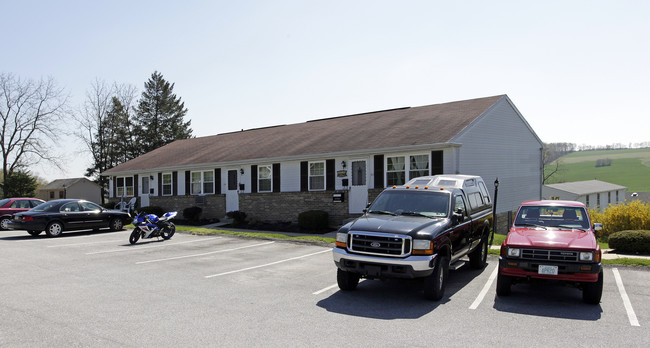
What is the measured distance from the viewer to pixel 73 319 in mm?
6645

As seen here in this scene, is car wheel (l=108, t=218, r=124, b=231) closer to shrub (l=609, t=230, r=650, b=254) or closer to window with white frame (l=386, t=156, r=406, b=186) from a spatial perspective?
window with white frame (l=386, t=156, r=406, b=186)

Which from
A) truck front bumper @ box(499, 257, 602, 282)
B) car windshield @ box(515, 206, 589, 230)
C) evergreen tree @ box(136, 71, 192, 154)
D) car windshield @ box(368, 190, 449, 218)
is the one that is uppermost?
evergreen tree @ box(136, 71, 192, 154)

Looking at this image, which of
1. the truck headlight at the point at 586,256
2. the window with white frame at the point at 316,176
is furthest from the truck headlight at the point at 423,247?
the window with white frame at the point at 316,176

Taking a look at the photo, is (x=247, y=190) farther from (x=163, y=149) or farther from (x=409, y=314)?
(x=409, y=314)

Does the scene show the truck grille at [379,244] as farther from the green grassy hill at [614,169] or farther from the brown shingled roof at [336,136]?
the green grassy hill at [614,169]

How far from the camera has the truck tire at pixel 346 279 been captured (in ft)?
28.3

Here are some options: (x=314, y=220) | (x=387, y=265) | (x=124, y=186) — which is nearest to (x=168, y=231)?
(x=314, y=220)

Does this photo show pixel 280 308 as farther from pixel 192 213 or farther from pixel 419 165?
pixel 192 213

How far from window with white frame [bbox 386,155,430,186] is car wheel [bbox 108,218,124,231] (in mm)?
11613

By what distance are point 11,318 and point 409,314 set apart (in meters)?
5.77

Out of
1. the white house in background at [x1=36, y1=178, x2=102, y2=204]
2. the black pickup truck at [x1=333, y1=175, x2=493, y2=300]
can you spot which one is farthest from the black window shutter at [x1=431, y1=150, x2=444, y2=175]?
the white house in background at [x1=36, y1=178, x2=102, y2=204]

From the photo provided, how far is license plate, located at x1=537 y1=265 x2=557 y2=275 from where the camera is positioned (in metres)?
7.69

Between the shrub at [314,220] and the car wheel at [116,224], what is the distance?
7791mm

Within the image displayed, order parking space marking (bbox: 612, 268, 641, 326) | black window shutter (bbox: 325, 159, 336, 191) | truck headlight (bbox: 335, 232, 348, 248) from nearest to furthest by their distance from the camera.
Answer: parking space marking (bbox: 612, 268, 641, 326)
truck headlight (bbox: 335, 232, 348, 248)
black window shutter (bbox: 325, 159, 336, 191)
